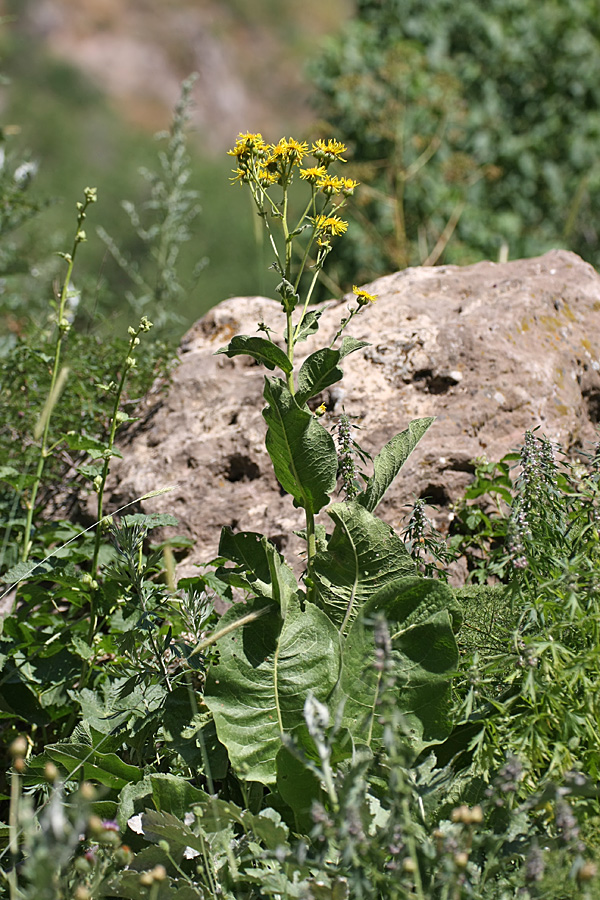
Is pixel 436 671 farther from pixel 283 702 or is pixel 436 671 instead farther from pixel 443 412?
pixel 443 412

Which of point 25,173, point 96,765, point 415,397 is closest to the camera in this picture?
point 96,765

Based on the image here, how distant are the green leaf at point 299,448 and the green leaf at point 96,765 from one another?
2.56 feet

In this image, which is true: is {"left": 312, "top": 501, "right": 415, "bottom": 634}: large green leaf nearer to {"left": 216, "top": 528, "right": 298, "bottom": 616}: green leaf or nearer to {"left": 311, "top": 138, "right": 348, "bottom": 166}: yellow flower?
{"left": 216, "top": 528, "right": 298, "bottom": 616}: green leaf

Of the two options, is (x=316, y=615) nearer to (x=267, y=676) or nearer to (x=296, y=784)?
(x=267, y=676)

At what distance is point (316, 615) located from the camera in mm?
2100

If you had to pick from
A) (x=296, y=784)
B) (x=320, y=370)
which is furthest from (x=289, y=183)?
(x=296, y=784)

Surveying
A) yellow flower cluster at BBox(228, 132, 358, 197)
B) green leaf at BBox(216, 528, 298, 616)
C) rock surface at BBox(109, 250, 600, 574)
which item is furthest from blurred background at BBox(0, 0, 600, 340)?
green leaf at BBox(216, 528, 298, 616)

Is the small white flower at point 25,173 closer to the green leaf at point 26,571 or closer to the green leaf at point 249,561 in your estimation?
the green leaf at point 26,571

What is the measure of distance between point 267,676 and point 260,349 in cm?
79

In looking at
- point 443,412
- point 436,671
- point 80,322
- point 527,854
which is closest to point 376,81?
point 80,322

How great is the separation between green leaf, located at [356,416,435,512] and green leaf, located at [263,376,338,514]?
119 millimetres

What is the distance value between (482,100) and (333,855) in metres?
7.59

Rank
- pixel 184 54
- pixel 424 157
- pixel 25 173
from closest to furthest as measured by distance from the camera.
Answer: pixel 25 173 → pixel 424 157 → pixel 184 54

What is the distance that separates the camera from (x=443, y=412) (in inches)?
122
